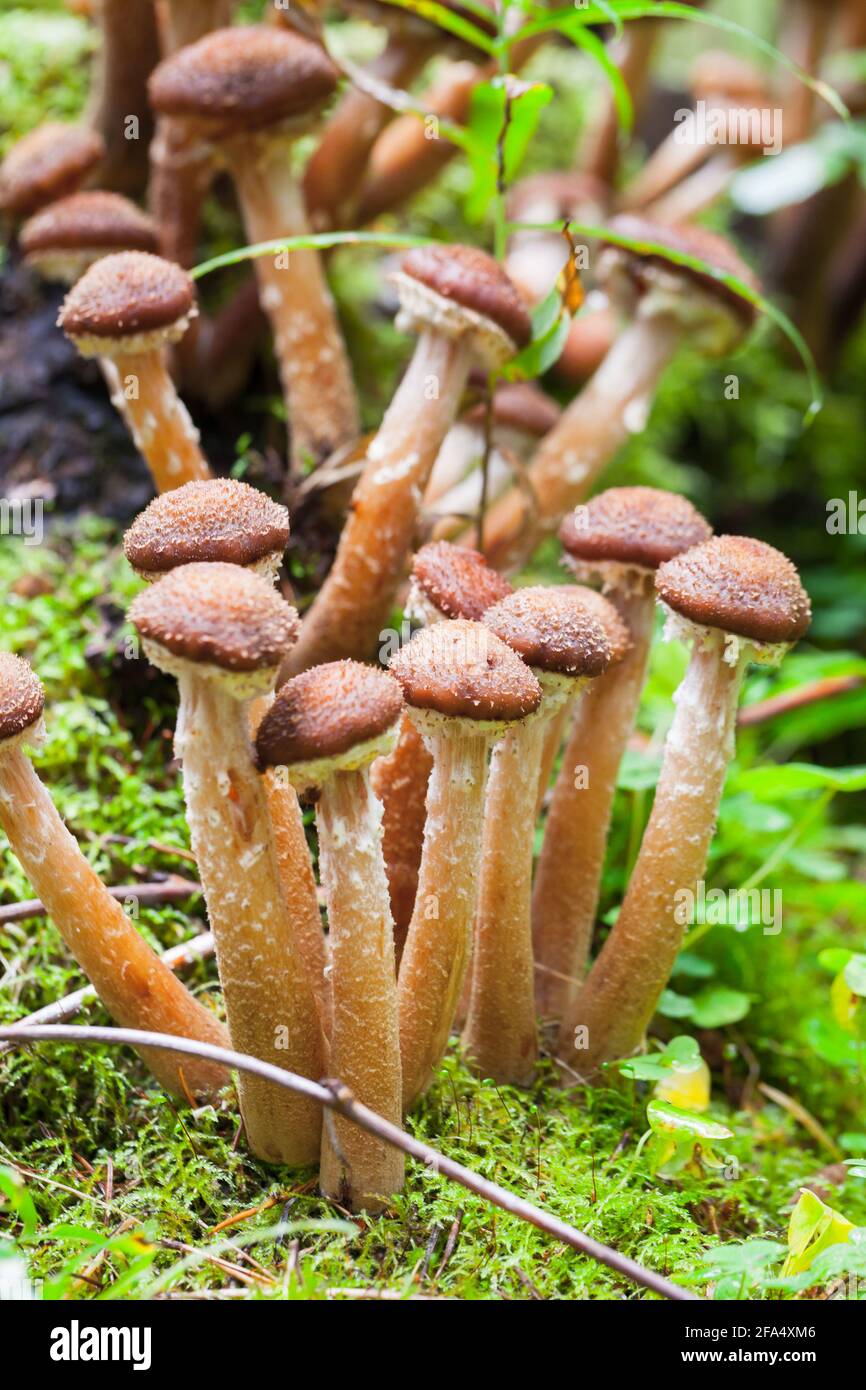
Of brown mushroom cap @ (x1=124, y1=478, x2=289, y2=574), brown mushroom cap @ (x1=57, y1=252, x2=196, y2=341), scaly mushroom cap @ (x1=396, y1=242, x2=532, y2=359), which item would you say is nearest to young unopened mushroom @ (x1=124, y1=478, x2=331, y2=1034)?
brown mushroom cap @ (x1=124, y1=478, x2=289, y2=574)

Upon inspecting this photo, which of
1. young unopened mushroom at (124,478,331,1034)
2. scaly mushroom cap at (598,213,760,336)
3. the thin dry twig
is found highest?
scaly mushroom cap at (598,213,760,336)

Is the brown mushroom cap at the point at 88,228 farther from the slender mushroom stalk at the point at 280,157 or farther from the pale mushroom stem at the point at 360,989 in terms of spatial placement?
the pale mushroom stem at the point at 360,989

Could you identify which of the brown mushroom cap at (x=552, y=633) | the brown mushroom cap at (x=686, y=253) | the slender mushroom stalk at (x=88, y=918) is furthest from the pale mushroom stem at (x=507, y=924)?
the brown mushroom cap at (x=686, y=253)

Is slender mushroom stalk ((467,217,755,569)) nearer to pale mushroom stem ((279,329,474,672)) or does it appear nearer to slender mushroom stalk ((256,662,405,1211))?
pale mushroom stem ((279,329,474,672))

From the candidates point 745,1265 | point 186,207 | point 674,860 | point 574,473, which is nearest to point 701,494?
point 574,473

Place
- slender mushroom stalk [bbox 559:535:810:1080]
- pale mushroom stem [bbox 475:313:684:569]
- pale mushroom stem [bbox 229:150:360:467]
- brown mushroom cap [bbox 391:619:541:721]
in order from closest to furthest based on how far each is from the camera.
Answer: brown mushroom cap [bbox 391:619:541:721], slender mushroom stalk [bbox 559:535:810:1080], pale mushroom stem [bbox 229:150:360:467], pale mushroom stem [bbox 475:313:684:569]

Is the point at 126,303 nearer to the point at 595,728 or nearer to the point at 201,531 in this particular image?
the point at 201,531
